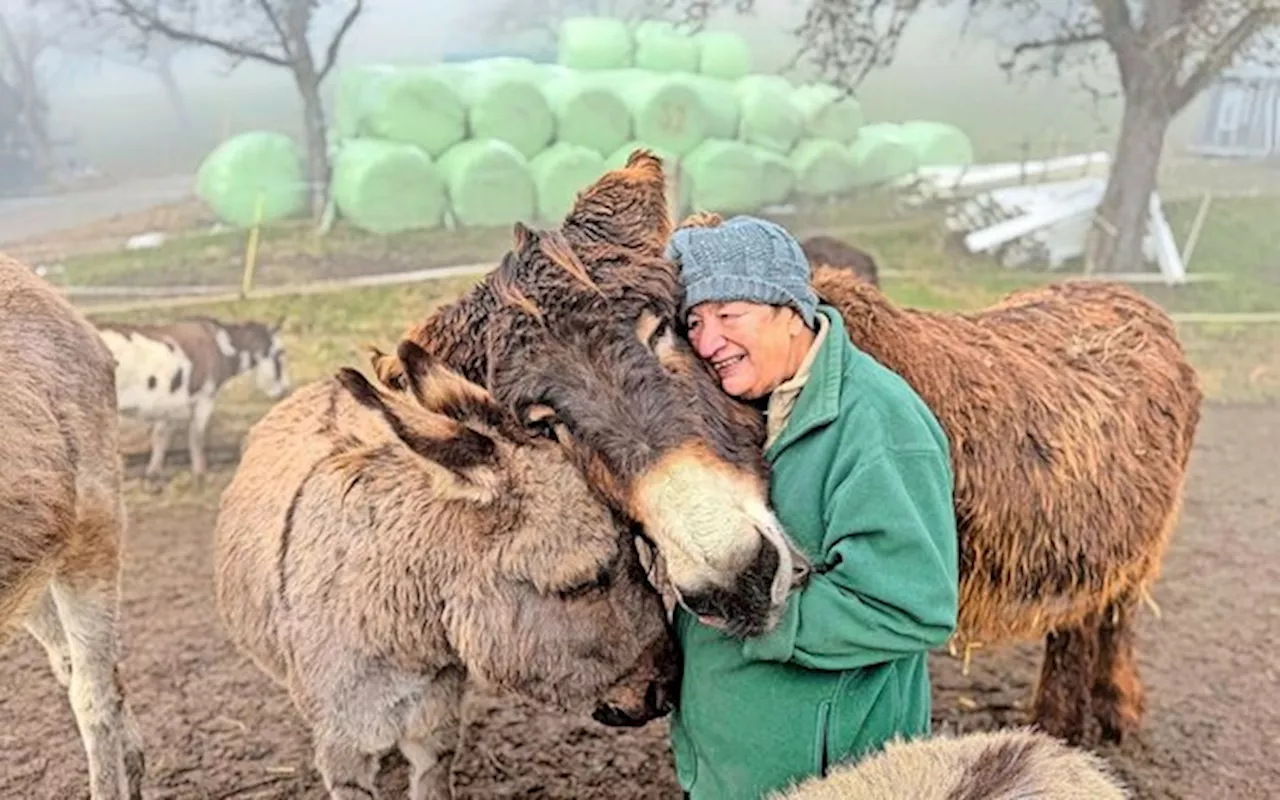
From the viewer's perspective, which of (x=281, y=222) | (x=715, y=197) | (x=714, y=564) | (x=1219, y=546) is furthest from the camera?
(x=715, y=197)

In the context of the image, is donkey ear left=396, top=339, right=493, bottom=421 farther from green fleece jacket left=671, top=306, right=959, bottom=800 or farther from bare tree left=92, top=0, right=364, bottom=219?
bare tree left=92, top=0, right=364, bottom=219

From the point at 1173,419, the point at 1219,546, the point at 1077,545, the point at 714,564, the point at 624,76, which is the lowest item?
the point at 1219,546

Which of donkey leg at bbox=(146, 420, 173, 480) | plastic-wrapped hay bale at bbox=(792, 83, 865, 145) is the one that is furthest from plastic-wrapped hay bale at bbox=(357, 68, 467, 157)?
plastic-wrapped hay bale at bbox=(792, 83, 865, 145)

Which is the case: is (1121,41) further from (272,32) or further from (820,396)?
(820,396)

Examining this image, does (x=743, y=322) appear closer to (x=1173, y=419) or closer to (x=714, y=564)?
(x=714, y=564)

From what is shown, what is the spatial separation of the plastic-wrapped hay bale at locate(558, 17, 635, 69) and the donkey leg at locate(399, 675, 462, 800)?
516 cm

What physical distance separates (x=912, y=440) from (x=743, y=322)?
400mm

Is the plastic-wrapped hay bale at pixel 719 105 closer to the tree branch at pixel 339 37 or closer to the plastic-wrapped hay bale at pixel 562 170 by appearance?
the plastic-wrapped hay bale at pixel 562 170

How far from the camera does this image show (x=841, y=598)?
1981 mm

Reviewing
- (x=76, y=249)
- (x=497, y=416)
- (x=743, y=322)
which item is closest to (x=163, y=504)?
(x=76, y=249)

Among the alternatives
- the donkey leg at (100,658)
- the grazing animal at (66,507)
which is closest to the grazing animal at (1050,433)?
the grazing animal at (66,507)

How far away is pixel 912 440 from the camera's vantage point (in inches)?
81.4

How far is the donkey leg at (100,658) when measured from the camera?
129 inches

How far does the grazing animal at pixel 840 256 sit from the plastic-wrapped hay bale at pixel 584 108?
156 cm
